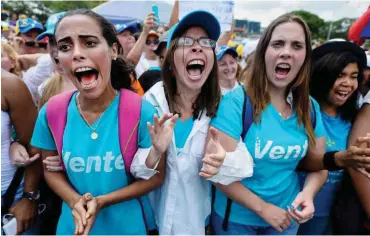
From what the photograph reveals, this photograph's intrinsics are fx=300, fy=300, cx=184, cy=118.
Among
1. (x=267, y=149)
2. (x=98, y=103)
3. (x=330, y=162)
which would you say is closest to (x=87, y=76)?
(x=98, y=103)

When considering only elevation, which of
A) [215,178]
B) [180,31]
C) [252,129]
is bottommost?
[215,178]

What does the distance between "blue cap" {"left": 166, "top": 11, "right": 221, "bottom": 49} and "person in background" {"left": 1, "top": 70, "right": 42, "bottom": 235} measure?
1.02 m

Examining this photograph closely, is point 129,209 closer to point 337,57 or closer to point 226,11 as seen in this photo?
point 337,57

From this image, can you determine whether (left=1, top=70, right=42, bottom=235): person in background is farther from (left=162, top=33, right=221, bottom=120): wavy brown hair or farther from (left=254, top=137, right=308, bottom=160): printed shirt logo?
(left=254, top=137, right=308, bottom=160): printed shirt logo

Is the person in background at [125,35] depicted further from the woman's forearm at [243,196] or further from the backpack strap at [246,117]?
the woman's forearm at [243,196]

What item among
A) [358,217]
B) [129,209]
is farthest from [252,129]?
[358,217]

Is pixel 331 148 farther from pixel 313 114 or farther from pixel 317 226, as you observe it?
pixel 317 226

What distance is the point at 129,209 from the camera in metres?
1.65

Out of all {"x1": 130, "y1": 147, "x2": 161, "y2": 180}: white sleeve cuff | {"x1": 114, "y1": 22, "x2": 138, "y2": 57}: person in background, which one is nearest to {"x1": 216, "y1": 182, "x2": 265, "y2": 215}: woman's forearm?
{"x1": 130, "y1": 147, "x2": 161, "y2": 180}: white sleeve cuff

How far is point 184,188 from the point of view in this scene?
1.74m

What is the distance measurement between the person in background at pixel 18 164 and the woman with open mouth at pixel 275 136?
1202 millimetres

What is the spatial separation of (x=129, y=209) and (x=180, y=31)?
1.09 m

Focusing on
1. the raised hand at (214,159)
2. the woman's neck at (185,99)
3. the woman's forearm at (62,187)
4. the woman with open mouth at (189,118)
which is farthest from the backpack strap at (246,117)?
the woman's forearm at (62,187)

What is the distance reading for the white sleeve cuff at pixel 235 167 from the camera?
61.6 inches
